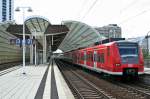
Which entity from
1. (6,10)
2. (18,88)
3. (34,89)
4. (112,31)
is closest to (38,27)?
(112,31)

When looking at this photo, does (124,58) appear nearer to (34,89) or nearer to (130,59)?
(130,59)

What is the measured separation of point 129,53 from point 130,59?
0.48m

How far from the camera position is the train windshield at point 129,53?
21844 mm

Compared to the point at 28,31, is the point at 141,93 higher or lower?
lower

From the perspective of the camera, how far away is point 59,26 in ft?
215

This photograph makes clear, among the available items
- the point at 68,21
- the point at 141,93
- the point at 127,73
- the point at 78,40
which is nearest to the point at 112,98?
the point at 141,93

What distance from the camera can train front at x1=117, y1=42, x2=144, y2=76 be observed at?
21.6 m

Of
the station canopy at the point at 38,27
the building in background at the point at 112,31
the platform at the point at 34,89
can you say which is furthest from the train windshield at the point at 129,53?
the station canopy at the point at 38,27

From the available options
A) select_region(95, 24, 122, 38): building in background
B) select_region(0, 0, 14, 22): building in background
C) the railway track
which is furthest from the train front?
select_region(0, 0, 14, 22): building in background

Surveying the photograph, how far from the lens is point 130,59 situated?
71.8 ft

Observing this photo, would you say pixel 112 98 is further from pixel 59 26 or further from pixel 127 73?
pixel 59 26

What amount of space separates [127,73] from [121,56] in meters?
1.18

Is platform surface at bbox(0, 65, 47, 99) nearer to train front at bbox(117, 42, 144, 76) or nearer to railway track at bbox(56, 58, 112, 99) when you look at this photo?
railway track at bbox(56, 58, 112, 99)

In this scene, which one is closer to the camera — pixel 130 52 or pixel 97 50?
pixel 130 52
